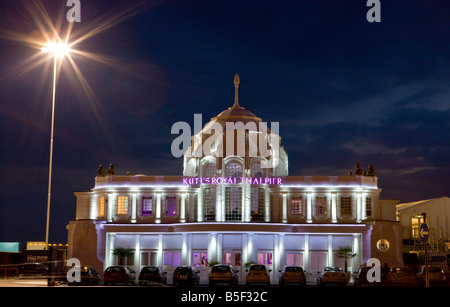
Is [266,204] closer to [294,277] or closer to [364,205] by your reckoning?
[364,205]

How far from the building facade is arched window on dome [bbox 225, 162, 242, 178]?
0.31ft

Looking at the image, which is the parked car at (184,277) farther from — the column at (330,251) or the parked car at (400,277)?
the column at (330,251)

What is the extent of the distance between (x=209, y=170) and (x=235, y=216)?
5.18 meters

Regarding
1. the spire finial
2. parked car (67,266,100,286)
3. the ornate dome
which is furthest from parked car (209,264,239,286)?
the spire finial

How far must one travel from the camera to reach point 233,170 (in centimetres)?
5906

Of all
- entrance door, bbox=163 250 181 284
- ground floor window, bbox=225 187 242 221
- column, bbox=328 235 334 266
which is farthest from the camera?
entrance door, bbox=163 250 181 284

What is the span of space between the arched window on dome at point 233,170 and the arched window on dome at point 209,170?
4.13ft

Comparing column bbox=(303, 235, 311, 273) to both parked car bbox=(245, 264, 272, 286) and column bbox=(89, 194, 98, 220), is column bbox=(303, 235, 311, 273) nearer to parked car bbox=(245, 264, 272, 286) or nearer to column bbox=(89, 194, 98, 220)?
parked car bbox=(245, 264, 272, 286)

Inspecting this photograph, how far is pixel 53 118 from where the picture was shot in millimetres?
47281

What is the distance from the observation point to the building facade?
57.4m

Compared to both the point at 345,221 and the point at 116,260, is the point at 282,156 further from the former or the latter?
the point at 116,260

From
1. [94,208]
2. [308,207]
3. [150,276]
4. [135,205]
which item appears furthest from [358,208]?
[94,208]
